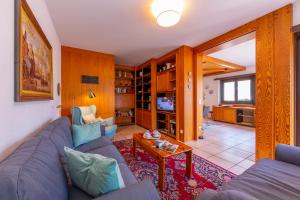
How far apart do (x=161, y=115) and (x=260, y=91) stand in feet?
9.49

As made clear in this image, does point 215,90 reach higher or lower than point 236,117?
higher

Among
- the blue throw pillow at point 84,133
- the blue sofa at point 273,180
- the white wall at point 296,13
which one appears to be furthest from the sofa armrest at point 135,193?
the white wall at point 296,13

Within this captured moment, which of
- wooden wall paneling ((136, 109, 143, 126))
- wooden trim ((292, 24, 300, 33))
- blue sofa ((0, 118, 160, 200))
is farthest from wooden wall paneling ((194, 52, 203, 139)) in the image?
blue sofa ((0, 118, 160, 200))

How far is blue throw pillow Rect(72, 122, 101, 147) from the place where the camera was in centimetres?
193

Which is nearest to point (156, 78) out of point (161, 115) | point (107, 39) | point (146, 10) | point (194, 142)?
point (161, 115)

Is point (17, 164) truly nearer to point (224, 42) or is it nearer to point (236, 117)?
point (224, 42)

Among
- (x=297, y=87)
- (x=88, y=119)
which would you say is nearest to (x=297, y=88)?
(x=297, y=87)

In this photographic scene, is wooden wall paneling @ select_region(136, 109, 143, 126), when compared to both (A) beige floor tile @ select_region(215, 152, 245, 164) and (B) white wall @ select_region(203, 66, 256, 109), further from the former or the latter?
(B) white wall @ select_region(203, 66, 256, 109)

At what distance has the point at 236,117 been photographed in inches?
221

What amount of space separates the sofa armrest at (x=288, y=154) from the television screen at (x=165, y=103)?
2.50m

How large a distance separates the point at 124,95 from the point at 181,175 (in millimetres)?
4090

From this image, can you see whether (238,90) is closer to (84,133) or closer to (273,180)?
(273,180)

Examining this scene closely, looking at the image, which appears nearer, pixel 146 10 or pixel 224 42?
pixel 146 10

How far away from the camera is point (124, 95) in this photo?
5523 mm
